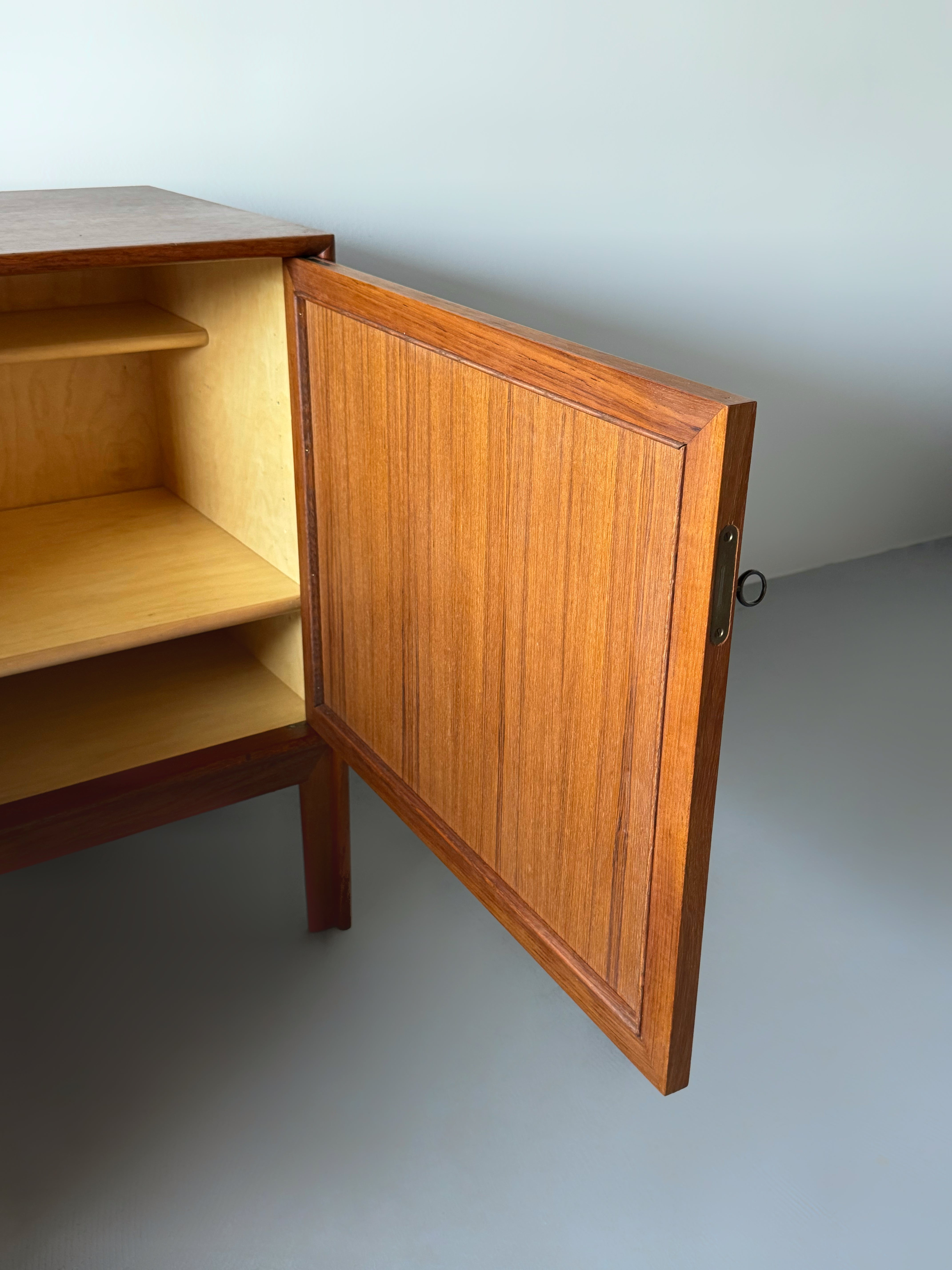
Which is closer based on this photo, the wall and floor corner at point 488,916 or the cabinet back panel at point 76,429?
the wall and floor corner at point 488,916

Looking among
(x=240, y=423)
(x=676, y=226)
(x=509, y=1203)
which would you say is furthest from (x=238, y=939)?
(x=676, y=226)

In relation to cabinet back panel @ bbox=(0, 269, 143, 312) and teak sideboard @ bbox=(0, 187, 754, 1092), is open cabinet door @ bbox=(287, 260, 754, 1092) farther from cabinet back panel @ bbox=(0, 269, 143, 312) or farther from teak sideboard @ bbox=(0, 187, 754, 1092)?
cabinet back panel @ bbox=(0, 269, 143, 312)

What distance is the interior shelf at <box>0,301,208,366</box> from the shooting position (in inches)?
46.2

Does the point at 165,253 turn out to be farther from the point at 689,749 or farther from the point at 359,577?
the point at 689,749

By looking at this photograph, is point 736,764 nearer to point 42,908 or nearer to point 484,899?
point 484,899

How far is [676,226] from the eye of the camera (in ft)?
7.39

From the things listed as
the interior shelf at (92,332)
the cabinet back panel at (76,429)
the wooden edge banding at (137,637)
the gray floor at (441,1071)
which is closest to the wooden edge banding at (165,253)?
the interior shelf at (92,332)

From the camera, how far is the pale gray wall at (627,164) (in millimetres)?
1618

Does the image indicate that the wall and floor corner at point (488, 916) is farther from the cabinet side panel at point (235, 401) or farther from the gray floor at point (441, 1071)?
the cabinet side panel at point (235, 401)

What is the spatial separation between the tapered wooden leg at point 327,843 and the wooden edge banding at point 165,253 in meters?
0.65

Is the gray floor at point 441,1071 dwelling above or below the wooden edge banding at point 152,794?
below

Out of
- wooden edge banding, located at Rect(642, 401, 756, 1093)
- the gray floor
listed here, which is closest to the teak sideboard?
wooden edge banding, located at Rect(642, 401, 756, 1093)

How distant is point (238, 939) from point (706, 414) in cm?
119

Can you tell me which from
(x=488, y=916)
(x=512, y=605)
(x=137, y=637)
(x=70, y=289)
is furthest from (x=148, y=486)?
(x=512, y=605)
